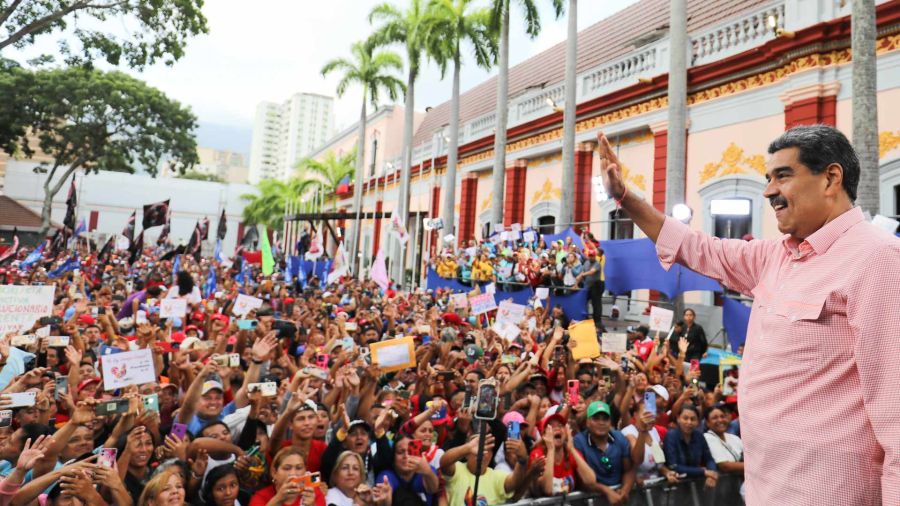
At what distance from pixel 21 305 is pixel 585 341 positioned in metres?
6.38

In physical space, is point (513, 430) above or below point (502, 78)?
below

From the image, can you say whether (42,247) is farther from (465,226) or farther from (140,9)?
(465,226)

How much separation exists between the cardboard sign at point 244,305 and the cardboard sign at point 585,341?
18.4 feet

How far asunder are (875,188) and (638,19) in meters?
14.3

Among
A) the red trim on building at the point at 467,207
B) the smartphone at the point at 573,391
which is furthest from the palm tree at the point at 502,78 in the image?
the smartphone at the point at 573,391

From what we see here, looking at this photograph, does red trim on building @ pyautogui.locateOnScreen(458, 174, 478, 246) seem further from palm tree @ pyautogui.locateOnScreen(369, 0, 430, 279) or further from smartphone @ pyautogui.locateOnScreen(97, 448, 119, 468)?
smartphone @ pyautogui.locateOnScreen(97, 448, 119, 468)

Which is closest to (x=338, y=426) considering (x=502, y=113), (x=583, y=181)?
(x=583, y=181)

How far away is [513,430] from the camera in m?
5.36

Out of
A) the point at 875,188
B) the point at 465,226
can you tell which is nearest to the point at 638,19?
the point at 465,226

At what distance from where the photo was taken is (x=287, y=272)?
81.2ft

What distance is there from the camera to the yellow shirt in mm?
4711

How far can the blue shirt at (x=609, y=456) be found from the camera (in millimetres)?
5285

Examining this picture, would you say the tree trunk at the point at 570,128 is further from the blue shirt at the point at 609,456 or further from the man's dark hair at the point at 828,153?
the man's dark hair at the point at 828,153

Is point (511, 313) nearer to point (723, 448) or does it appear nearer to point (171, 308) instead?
point (723, 448)
